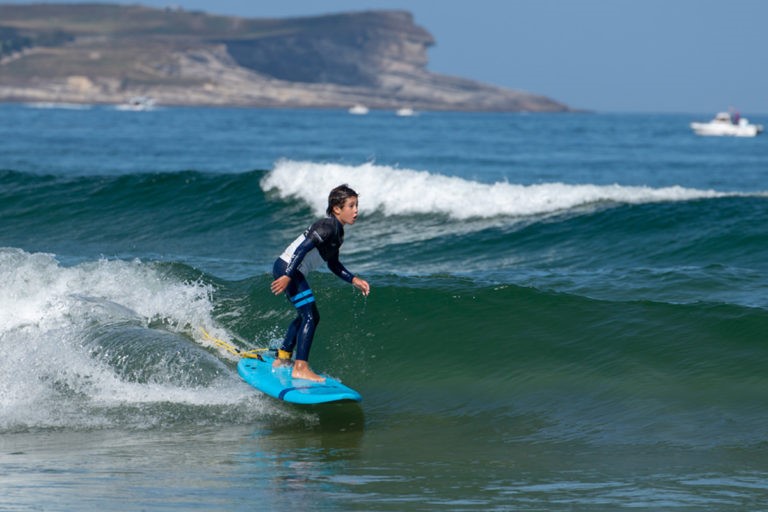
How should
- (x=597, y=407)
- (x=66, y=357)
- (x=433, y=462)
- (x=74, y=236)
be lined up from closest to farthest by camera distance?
(x=433, y=462) < (x=597, y=407) < (x=66, y=357) < (x=74, y=236)

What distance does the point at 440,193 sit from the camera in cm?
2059

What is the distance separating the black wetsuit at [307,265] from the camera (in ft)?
27.8

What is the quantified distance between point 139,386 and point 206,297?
8.95 feet

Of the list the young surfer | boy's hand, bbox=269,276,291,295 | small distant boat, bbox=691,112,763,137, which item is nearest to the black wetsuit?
the young surfer

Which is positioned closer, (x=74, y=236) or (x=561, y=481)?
(x=561, y=481)

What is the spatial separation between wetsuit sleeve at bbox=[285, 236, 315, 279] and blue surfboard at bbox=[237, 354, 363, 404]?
84cm

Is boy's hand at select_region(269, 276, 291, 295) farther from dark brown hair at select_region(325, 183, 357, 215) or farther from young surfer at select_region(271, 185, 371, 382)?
dark brown hair at select_region(325, 183, 357, 215)

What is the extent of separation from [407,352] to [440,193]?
1009cm

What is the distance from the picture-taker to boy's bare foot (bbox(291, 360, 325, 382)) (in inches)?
340

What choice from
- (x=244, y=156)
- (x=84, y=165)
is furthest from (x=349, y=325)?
(x=244, y=156)

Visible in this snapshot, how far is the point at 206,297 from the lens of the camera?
11.9 metres

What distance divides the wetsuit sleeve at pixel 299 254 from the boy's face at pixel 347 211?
0.28m

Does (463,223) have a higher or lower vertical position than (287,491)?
higher

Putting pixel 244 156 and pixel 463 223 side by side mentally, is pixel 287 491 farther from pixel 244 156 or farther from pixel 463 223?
pixel 244 156
